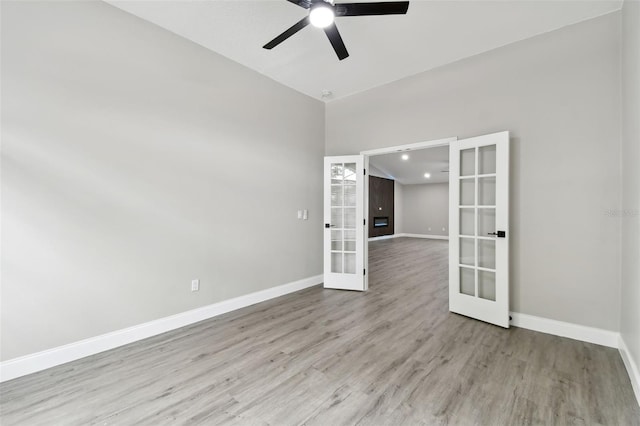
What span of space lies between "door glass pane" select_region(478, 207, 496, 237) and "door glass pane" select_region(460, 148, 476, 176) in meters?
0.49

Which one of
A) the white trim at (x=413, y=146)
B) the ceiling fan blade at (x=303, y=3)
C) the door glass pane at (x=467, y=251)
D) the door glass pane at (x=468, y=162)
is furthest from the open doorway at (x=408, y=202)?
the ceiling fan blade at (x=303, y=3)

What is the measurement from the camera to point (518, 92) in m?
2.96

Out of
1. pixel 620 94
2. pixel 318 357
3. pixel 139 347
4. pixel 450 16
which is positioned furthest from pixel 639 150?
pixel 139 347

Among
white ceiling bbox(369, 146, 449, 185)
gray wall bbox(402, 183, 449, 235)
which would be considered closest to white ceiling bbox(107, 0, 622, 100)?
white ceiling bbox(369, 146, 449, 185)

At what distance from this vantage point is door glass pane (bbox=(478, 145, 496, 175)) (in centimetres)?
305

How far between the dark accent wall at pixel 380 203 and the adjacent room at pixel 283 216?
6708mm

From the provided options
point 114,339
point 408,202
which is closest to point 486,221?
point 114,339

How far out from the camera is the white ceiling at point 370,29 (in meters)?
2.51

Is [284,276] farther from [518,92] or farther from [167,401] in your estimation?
[518,92]

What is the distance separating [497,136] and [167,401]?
3.80m

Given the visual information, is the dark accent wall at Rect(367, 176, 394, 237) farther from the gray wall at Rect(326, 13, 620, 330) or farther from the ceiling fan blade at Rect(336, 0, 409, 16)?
the ceiling fan blade at Rect(336, 0, 409, 16)

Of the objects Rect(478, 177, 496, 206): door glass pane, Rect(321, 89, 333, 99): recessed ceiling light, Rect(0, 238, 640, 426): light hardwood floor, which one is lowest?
Rect(0, 238, 640, 426): light hardwood floor

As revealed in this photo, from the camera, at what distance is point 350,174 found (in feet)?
14.3

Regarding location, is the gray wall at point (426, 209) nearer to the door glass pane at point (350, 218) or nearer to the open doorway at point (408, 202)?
the open doorway at point (408, 202)
